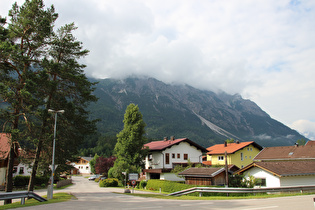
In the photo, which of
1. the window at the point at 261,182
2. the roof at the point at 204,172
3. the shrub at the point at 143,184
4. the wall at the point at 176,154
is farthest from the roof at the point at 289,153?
the shrub at the point at 143,184

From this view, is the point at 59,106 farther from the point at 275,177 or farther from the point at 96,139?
the point at 96,139

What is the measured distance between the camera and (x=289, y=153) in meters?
53.3

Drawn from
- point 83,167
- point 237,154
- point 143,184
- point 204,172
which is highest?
point 237,154

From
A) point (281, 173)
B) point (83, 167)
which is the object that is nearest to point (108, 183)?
point (281, 173)

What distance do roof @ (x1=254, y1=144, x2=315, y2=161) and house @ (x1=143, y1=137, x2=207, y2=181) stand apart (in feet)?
53.7

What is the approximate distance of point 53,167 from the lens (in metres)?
21.2

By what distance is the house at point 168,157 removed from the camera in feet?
163

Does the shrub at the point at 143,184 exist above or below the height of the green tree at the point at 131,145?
below

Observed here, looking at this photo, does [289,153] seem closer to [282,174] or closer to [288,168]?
[288,168]

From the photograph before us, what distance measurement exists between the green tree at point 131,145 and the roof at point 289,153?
97.5ft

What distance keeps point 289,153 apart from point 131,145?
3527 centimetres

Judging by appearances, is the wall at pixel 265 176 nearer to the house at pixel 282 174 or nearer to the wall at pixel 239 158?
the house at pixel 282 174

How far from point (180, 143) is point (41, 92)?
36.0 meters

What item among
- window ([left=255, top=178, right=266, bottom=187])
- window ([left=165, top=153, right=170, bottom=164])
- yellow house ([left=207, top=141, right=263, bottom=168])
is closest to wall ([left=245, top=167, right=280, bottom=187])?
window ([left=255, top=178, right=266, bottom=187])
